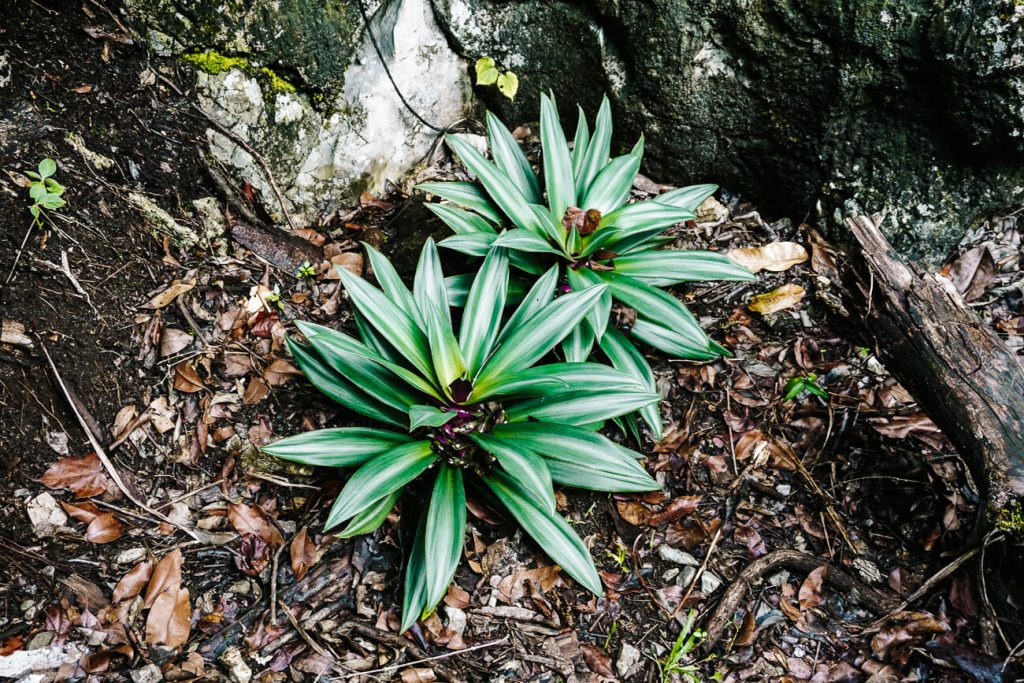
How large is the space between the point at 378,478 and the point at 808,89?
2.37 meters

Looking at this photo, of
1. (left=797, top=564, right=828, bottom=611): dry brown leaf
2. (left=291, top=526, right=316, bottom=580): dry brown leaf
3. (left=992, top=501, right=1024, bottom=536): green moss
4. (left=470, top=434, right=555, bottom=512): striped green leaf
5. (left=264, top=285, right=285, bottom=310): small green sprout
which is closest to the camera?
(left=470, top=434, right=555, bottom=512): striped green leaf

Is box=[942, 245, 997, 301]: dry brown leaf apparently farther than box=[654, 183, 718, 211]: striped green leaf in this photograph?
Yes

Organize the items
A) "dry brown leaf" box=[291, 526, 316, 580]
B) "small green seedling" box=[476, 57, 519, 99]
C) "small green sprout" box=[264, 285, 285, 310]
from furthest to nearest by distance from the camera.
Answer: "small green seedling" box=[476, 57, 519, 99] < "small green sprout" box=[264, 285, 285, 310] < "dry brown leaf" box=[291, 526, 316, 580]

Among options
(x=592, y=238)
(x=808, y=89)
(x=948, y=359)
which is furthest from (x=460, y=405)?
(x=808, y=89)

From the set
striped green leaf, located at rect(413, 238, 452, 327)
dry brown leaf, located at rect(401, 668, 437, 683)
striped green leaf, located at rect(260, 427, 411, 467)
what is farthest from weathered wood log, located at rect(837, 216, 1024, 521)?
dry brown leaf, located at rect(401, 668, 437, 683)

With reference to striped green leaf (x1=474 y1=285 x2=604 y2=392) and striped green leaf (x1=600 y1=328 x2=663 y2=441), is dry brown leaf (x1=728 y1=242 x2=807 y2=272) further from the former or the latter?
striped green leaf (x1=474 y1=285 x2=604 y2=392)

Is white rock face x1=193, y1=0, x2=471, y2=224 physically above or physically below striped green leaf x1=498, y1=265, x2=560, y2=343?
above

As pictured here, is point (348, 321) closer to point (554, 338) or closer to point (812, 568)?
point (554, 338)

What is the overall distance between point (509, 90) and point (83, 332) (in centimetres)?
215

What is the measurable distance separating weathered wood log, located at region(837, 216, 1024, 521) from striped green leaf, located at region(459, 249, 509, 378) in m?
1.27

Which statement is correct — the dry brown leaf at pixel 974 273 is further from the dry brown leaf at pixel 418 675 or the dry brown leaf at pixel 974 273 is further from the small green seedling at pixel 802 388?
the dry brown leaf at pixel 418 675

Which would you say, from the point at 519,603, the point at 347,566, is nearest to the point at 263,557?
the point at 347,566

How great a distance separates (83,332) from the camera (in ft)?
7.56

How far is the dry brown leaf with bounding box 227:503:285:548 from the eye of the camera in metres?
2.28
